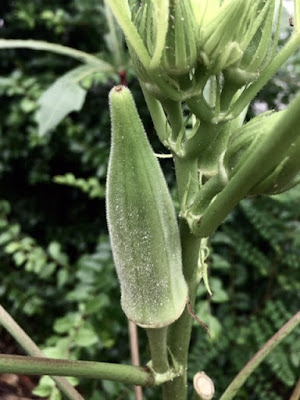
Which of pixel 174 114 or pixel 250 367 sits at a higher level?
pixel 174 114

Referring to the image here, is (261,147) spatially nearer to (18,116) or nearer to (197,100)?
(197,100)

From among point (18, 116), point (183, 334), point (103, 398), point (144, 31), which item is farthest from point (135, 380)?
point (18, 116)

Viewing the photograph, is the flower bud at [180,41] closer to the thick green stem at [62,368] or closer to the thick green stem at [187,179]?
the thick green stem at [187,179]

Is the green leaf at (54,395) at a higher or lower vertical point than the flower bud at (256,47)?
lower

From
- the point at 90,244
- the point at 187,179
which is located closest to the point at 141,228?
the point at 187,179

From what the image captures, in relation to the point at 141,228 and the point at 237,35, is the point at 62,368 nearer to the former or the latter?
the point at 141,228

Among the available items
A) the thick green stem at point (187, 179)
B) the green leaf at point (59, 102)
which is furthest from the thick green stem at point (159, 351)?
the green leaf at point (59, 102)

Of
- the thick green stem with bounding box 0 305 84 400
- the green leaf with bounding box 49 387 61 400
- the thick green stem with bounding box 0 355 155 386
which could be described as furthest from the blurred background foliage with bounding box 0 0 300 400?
the thick green stem with bounding box 0 355 155 386
